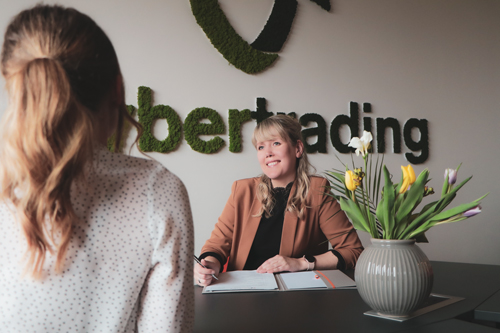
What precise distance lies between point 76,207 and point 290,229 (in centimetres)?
143

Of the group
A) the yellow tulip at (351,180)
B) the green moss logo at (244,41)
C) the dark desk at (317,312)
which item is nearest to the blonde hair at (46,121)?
the dark desk at (317,312)

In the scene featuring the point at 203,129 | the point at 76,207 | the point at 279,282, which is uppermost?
the point at 203,129

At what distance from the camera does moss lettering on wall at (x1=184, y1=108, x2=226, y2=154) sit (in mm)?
2750

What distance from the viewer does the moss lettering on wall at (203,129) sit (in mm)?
2750

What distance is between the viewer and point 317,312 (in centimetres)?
114

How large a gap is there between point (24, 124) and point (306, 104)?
265 centimetres

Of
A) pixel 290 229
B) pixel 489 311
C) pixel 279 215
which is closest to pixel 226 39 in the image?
pixel 279 215

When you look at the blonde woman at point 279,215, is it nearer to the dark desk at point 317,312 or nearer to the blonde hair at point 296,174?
the blonde hair at point 296,174

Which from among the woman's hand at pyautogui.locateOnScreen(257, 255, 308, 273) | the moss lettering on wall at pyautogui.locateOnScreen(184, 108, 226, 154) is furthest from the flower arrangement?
the moss lettering on wall at pyautogui.locateOnScreen(184, 108, 226, 154)

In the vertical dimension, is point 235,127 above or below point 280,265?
above

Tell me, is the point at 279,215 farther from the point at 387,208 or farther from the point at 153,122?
the point at 153,122

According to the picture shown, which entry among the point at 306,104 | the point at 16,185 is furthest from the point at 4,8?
the point at 16,185

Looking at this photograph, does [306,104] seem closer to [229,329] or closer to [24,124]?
[229,329]

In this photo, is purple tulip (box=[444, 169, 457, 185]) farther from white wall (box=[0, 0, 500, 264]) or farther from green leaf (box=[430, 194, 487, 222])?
white wall (box=[0, 0, 500, 264])
